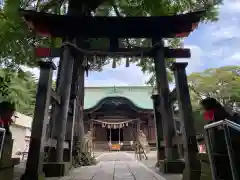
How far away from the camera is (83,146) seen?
7281 millimetres

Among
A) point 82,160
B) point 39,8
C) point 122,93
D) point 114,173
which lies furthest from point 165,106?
point 122,93

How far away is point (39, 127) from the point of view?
12.0 feet

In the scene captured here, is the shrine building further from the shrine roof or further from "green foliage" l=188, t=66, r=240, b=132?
the shrine roof

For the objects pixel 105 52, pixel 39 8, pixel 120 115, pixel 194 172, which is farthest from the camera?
pixel 120 115

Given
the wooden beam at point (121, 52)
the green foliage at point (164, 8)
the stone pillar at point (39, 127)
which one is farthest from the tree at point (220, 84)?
the stone pillar at point (39, 127)

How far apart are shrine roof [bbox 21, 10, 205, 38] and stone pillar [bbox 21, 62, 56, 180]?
1518 mm

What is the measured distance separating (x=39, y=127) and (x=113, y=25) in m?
2.91

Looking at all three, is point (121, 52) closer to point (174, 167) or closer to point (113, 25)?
point (113, 25)

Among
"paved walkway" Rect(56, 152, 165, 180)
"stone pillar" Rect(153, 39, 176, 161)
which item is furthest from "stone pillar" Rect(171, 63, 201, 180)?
"stone pillar" Rect(153, 39, 176, 161)

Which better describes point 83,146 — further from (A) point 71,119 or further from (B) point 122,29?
(B) point 122,29

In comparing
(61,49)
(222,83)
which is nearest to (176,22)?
(61,49)

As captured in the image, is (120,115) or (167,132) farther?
(120,115)

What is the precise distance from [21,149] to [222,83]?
54.9 ft

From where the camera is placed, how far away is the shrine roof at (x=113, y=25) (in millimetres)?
4984
